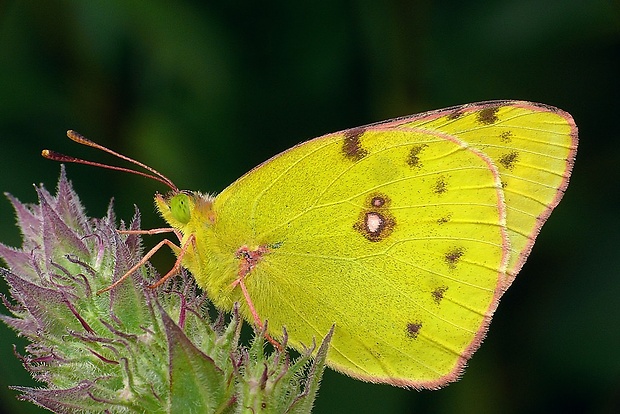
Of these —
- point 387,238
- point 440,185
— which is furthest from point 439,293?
point 440,185

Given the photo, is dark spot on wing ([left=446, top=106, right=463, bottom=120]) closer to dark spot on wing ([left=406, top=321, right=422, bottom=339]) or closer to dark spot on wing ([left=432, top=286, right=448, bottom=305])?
dark spot on wing ([left=432, top=286, right=448, bottom=305])

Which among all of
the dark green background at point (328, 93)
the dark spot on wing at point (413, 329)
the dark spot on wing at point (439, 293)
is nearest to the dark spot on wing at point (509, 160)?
the dark spot on wing at point (439, 293)

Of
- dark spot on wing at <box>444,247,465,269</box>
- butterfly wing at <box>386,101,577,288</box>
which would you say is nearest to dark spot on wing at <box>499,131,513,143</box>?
butterfly wing at <box>386,101,577,288</box>

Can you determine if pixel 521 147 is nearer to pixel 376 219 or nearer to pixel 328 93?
pixel 376 219

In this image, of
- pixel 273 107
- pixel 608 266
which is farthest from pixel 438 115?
pixel 608 266

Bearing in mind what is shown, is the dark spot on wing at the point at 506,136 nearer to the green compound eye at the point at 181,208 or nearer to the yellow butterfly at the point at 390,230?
the yellow butterfly at the point at 390,230

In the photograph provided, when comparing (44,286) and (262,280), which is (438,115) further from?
(44,286)
